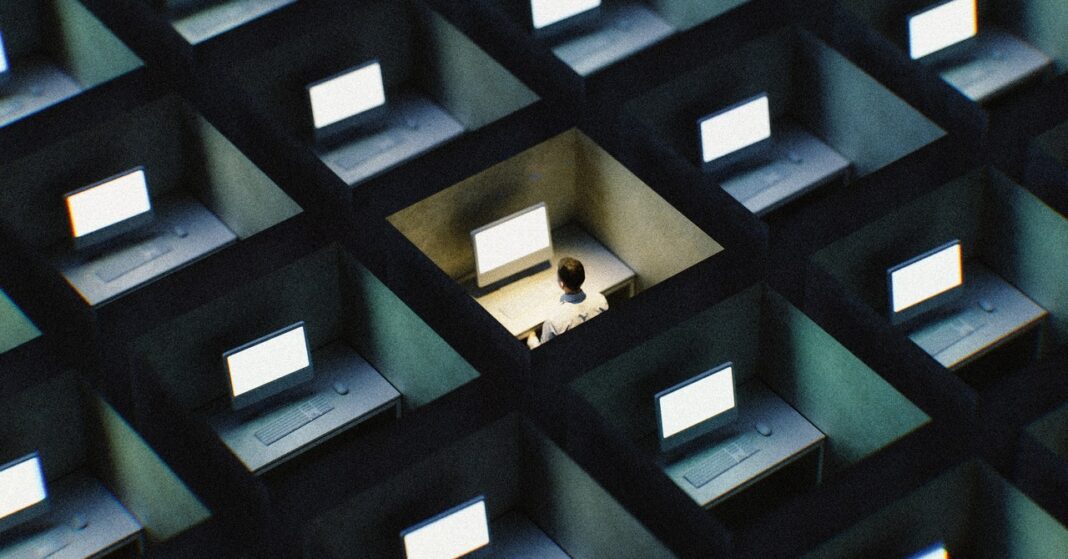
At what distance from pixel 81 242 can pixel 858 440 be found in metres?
3.11

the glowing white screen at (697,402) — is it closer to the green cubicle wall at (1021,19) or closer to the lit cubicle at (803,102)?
the lit cubicle at (803,102)

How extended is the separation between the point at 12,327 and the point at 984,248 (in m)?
3.79

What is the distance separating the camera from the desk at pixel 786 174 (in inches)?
351

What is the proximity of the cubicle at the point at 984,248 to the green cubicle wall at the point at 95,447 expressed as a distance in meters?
2.53

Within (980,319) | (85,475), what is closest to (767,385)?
(980,319)

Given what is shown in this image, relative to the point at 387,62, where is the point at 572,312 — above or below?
below

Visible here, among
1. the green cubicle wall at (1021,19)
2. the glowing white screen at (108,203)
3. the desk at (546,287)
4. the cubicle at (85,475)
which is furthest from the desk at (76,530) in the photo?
the green cubicle wall at (1021,19)

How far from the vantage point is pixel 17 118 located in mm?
9062

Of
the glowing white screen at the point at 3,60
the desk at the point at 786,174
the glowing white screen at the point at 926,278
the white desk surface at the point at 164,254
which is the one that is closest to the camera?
the glowing white screen at the point at 926,278

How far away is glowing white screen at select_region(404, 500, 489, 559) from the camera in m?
7.39

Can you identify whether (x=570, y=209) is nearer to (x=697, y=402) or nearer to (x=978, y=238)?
(x=697, y=402)

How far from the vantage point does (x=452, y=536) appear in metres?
7.46

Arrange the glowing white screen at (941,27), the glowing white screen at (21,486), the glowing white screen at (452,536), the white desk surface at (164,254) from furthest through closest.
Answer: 1. the glowing white screen at (941,27)
2. the white desk surface at (164,254)
3. the glowing white screen at (21,486)
4. the glowing white screen at (452,536)

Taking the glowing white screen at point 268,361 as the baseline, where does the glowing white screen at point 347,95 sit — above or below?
above
